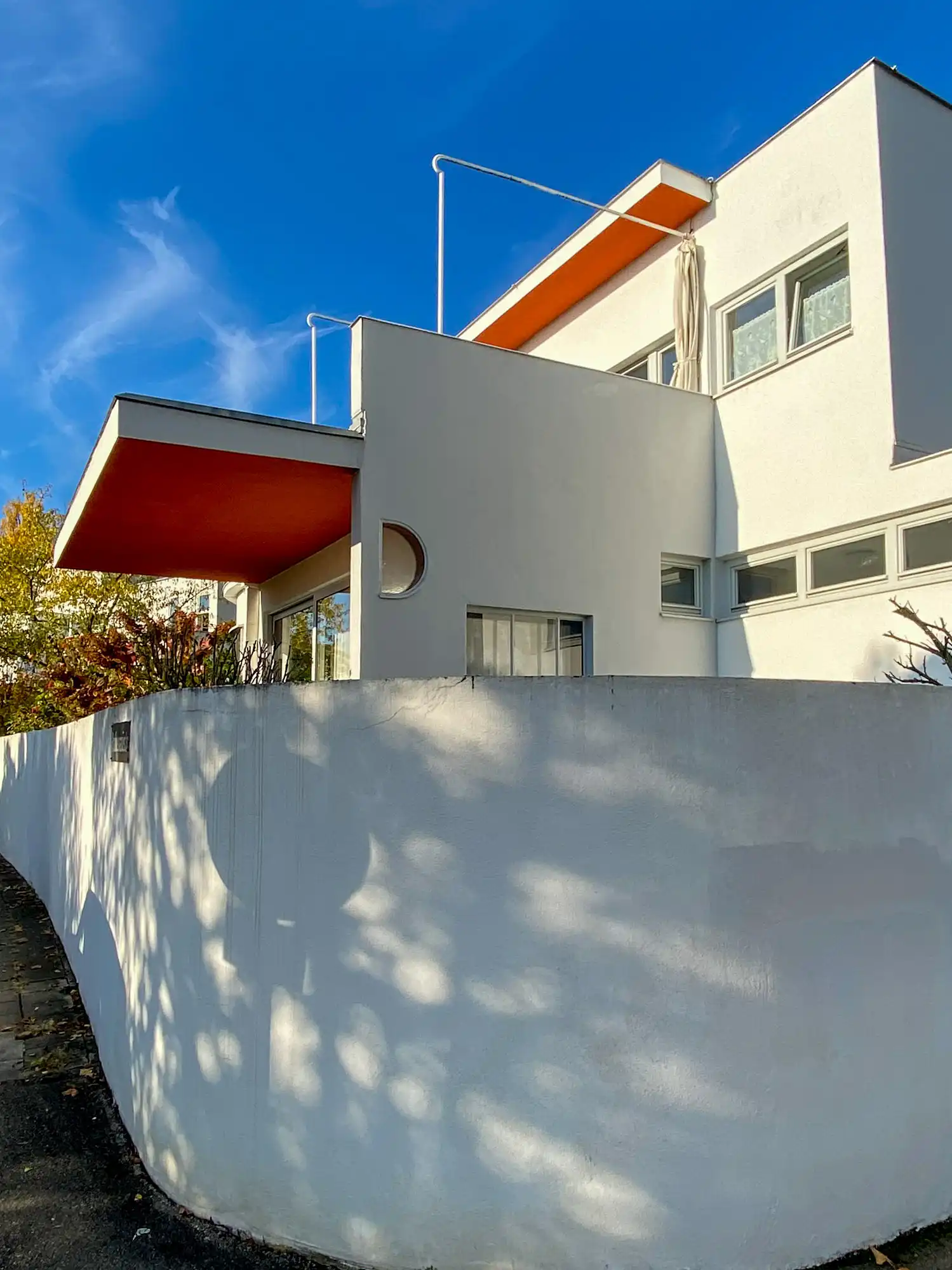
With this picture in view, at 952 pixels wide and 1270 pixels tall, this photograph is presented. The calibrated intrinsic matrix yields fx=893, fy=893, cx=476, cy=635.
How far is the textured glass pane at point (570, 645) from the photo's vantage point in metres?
8.88

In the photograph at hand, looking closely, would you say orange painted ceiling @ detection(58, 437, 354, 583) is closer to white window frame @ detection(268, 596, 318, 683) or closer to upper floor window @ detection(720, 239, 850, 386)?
white window frame @ detection(268, 596, 318, 683)

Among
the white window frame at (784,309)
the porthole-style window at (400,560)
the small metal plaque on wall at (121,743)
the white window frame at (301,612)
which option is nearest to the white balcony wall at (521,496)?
the porthole-style window at (400,560)

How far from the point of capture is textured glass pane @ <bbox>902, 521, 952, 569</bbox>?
24.0 feet

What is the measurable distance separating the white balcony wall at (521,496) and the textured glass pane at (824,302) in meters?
1.27

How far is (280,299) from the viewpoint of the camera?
1680 centimetres

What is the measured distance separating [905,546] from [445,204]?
614cm

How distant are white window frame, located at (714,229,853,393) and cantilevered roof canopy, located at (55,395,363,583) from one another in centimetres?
432

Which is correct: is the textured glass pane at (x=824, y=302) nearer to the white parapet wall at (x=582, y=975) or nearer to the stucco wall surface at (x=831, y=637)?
the stucco wall surface at (x=831, y=637)

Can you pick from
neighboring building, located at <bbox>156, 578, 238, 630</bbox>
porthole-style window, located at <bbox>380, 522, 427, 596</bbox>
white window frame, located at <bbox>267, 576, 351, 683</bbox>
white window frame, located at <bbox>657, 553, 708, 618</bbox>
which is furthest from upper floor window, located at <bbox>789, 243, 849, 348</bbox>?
neighboring building, located at <bbox>156, 578, 238, 630</bbox>

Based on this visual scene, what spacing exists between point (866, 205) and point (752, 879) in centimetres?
728

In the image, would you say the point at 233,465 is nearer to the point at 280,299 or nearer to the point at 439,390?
the point at 439,390

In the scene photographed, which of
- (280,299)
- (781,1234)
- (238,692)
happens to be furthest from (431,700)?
(280,299)

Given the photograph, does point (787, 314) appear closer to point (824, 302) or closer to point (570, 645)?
point (824, 302)

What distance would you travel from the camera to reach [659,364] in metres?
10.8
